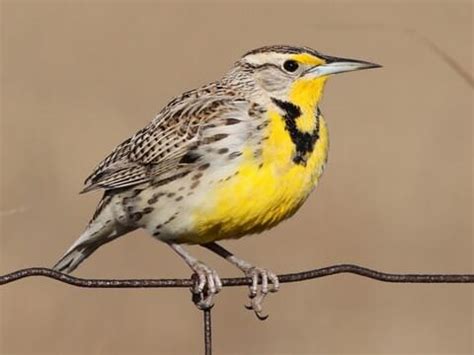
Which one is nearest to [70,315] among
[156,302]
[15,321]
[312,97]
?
[15,321]

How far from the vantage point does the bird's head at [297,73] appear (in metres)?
3.02

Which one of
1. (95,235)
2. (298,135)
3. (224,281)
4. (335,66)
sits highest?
(335,66)

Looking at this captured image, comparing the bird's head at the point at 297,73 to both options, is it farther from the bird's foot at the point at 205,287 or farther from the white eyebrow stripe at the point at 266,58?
the bird's foot at the point at 205,287

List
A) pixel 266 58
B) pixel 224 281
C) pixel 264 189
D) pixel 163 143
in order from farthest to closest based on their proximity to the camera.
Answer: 1. pixel 266 58
2. pixel 163 143
3. pixel 264 189
4. pixel 224 281

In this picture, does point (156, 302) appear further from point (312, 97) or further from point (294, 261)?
point (312, 97)

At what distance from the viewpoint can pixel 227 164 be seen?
9.43 ft

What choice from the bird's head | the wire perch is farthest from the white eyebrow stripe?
the wire perch

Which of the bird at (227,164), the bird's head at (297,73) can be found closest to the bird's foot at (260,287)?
the bird at (227,164)

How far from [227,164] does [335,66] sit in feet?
0.98

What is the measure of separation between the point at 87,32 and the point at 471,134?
70.6 inches

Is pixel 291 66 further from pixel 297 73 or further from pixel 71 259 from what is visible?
pixel 71 259

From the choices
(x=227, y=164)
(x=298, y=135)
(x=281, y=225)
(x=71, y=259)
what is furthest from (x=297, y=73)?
(x=281, y=225)

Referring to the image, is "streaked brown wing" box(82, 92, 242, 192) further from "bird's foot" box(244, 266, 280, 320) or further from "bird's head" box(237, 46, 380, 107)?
"bird's foot" box(244, 266, 280, 320)

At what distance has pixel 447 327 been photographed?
4465 millimetres
